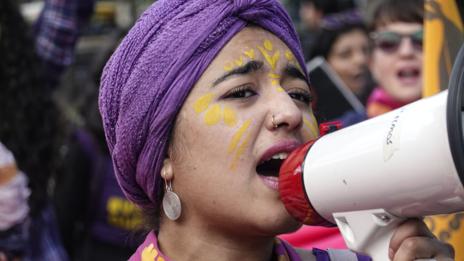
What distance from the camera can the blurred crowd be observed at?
3.67 m

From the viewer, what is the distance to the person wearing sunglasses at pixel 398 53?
4180mm

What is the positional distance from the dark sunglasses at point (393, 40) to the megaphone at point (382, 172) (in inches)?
92.0

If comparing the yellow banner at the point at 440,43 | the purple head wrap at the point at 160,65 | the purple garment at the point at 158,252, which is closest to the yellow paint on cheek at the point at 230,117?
the purple head wrap at the point at 160,65

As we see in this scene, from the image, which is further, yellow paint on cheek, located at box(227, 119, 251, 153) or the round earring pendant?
the round earring pendant

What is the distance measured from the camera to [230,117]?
2.04m

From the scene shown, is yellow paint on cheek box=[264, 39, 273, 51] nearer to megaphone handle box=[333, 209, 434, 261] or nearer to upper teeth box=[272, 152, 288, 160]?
upper teeth box=[272, 152, 288, 160]

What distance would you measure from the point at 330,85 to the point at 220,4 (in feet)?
7.44

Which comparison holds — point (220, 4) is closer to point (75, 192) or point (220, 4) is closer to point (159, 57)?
point (159, 57)

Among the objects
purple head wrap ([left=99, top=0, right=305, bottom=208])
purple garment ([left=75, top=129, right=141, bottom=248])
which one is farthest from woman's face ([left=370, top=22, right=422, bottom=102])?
purple head wrap ([left=99, top=0, right=305, bottom=208])

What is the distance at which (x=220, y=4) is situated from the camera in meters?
2.10

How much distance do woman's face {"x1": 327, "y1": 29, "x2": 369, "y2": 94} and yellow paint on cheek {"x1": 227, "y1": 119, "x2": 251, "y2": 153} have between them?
392cm

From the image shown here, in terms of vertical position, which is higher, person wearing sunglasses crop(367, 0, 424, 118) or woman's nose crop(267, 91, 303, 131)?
woman's nose crop(267, 91, 303, 131)

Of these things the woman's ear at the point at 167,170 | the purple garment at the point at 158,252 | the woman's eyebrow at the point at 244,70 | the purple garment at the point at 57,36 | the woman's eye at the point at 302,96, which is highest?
the woman's eyebrow at the point at 244,70

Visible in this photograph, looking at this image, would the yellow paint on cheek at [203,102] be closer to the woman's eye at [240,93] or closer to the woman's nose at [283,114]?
the woman's eye at [240,93]
